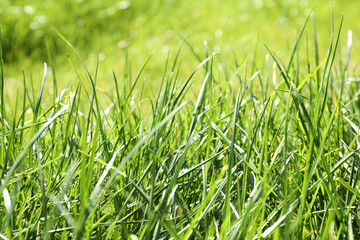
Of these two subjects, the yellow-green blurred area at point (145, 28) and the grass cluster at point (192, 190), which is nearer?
the grass cluster at point (192, 190)

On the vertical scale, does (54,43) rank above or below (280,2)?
above

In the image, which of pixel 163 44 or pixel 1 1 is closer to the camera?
pixel 163 44

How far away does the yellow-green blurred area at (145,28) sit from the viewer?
4.18 meters

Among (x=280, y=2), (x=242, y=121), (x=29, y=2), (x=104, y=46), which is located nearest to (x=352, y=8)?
(x=280, y=2)

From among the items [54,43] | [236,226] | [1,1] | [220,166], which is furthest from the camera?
[1,1]

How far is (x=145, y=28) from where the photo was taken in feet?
16.4

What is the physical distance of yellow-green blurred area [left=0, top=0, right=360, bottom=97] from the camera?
4.18m

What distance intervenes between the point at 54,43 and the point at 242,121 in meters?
Answer: 4.00

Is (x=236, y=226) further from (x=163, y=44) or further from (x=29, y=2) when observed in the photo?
(x=29, y=2)

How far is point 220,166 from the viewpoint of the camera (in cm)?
94

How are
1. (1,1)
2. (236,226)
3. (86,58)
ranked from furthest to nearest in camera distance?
(1,1)
(86,58)
(236,226)

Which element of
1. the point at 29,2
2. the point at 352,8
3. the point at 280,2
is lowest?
the point at 352,8

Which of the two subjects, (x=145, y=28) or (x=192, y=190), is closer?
(x=192, y=190)

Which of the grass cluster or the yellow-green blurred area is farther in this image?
the yellow-green blurred area
